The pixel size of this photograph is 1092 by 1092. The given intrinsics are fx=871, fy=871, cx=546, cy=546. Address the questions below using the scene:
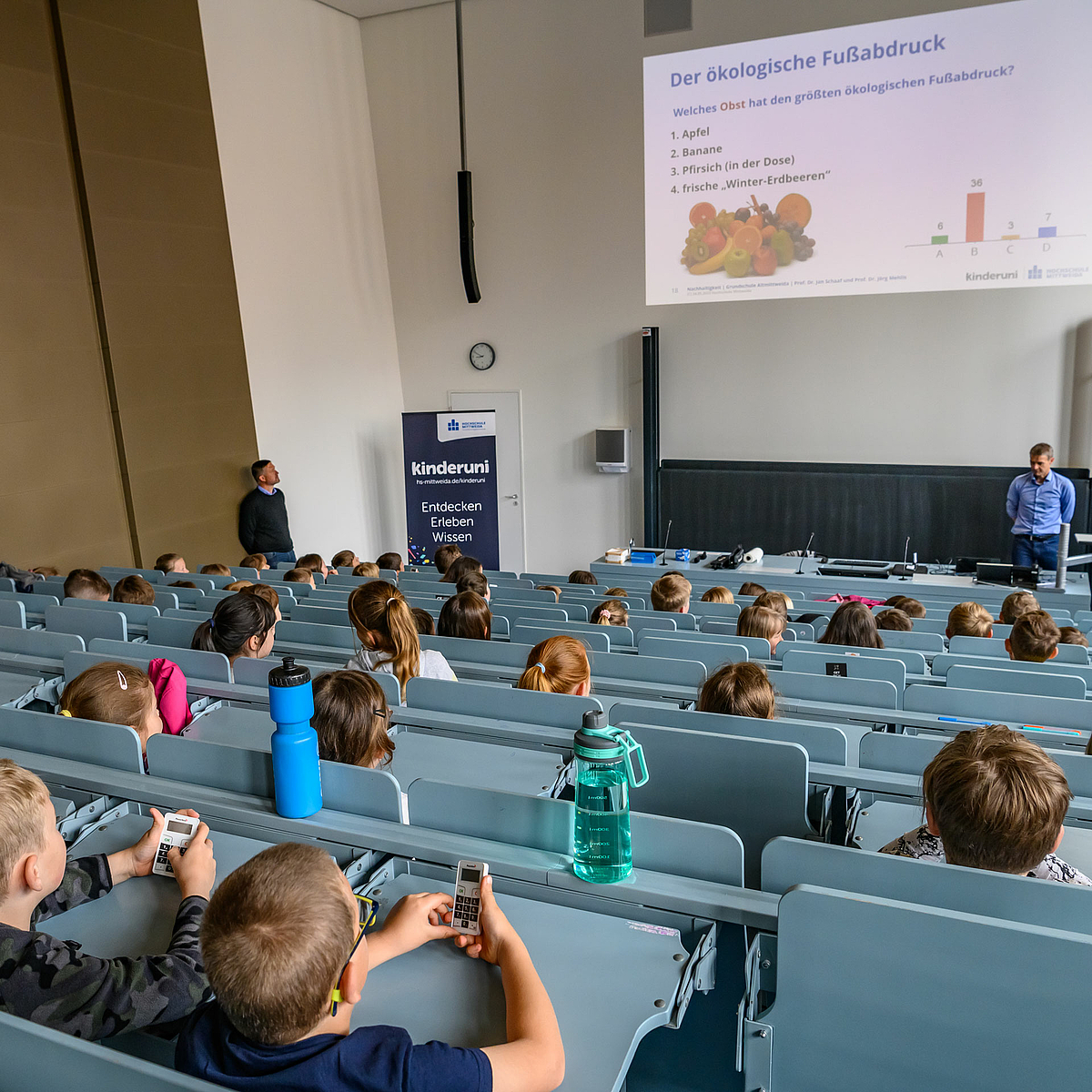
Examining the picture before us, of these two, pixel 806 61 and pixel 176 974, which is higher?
pixel 806 61

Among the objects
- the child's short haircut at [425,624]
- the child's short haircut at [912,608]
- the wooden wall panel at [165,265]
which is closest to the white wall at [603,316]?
the wooden wall panel at [165,265]

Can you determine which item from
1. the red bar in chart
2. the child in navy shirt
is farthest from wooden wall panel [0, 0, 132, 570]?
the red bar in chart

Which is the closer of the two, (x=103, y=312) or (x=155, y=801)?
(x=155, y=801)

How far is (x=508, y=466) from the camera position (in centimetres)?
1047

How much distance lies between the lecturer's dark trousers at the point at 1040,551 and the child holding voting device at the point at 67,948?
7429mm

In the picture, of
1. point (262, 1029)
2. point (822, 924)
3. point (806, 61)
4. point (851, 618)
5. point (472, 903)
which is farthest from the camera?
point (806, 61)

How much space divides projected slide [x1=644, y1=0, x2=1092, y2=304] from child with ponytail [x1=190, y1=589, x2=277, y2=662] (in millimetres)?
6646

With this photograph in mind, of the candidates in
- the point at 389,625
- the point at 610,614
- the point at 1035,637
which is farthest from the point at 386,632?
the point at 1035,637

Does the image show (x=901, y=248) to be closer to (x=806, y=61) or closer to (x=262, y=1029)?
(x=806, y=61)

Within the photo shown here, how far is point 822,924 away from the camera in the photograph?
4.56 ft

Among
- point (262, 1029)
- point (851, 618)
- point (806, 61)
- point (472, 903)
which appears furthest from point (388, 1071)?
point (806, 61)

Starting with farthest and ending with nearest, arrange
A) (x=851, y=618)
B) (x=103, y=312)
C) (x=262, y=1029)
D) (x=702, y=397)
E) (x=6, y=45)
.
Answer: (x=702, y=397), (x=103, y=312), (x=6, y=45), (x=851, y=618), (x=262, y=1029)

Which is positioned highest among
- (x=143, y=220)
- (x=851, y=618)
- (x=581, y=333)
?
(x=143, y=220)

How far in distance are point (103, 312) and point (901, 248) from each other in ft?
23.0
